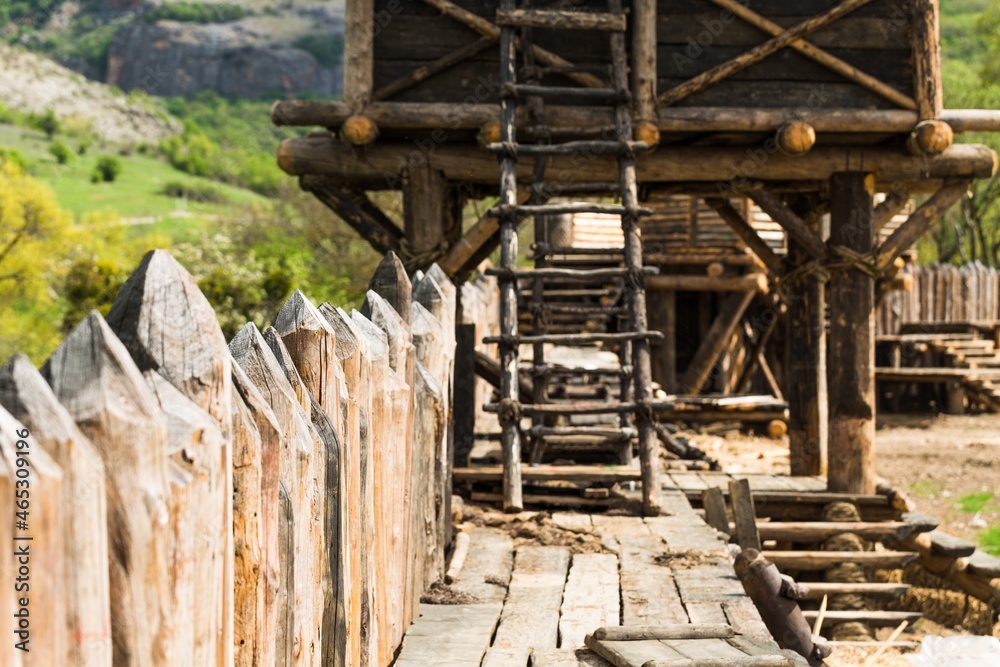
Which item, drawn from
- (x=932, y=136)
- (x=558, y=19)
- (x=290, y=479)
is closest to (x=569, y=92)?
(x=558, y=19)

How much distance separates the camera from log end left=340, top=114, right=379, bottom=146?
7945mm

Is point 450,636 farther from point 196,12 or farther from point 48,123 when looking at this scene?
point 196,12

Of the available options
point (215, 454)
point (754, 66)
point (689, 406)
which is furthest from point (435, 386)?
point (689, 406)

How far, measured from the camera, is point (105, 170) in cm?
7719

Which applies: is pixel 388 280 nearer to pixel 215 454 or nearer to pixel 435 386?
Result: pixel 435 386

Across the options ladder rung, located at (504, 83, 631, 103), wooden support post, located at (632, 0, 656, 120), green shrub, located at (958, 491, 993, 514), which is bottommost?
green shrub, located at (958, 491, 993, 514)

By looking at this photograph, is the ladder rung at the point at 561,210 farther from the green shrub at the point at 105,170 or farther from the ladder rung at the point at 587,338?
the green shrub at the point at 105,170

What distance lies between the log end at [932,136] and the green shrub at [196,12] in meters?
146

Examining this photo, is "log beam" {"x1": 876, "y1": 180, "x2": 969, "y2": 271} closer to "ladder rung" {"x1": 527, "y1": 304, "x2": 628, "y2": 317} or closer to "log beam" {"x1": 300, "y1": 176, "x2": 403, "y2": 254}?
"ladder rung" {"x1": 527, "y1": 304, "x2": 628, "y2": 317}

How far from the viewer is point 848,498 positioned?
885 centimetres

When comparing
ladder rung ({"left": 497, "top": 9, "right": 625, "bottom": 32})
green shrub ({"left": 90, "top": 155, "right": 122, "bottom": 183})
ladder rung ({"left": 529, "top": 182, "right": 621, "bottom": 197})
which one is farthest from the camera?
green shrub ({"left": 90, "top": 155, "right": 122, "bottom": 183})

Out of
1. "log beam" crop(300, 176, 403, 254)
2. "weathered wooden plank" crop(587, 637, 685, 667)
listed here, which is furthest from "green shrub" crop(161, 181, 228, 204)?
"weathered wooden plank" crop(587, 637, 685, 667)

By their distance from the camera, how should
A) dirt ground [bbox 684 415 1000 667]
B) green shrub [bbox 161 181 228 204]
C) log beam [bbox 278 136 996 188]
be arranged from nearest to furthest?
1. log beam [bbox 278 136 996 188]
2. dirt ground [bbox 684 415 1000 667]
3. green shrub [bbox 161 181 228 204]

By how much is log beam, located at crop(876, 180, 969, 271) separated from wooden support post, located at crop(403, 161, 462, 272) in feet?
12.2
